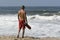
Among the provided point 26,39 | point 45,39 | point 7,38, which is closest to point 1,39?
point 7,38

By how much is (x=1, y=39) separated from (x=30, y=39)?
1411mm

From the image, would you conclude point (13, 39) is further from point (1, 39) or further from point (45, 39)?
point (45, 39)

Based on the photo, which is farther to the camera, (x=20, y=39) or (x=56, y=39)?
(x=56, y=39)

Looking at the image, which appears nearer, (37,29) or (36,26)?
(37,29)

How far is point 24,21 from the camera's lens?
11961mm

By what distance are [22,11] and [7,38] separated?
1547 mm

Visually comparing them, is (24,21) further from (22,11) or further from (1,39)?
(1,39)

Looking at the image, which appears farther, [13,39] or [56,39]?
[56,39]

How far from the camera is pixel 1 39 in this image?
39.1 feet

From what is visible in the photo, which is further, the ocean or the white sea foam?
the ocean

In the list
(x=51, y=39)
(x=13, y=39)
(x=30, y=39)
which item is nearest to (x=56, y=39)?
(x=51, y=39)

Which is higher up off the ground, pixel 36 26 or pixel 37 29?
pixel 36 26

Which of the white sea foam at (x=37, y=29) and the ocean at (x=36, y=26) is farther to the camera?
the ocean at (x=36, y=26)

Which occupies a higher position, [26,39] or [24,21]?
[24,21]
